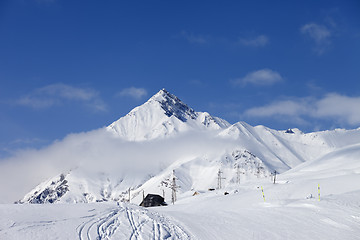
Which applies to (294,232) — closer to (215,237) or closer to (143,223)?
(215,237)

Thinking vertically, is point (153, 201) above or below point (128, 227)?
below

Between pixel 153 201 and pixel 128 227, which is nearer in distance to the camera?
pixel 128 227

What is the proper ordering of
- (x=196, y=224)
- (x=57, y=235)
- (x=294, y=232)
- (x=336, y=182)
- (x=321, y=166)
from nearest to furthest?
(x=57, y=235)
(x=294, y=232)
(x=196, y=224)
(x=336, y=182)
(x=321, y=166)

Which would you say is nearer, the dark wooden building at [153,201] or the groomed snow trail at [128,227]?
the groomed snow trail at [128,227]

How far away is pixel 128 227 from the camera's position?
67.7 ft

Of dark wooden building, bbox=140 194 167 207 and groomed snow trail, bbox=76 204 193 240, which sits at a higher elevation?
groomed snow trail, bbox=76 204 193 240

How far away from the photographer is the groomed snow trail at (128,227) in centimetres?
1885

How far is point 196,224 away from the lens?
2302 cm

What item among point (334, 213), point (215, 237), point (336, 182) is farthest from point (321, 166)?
point (215, 237)

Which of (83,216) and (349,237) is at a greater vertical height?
(83,216)

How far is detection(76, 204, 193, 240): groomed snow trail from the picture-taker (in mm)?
18853

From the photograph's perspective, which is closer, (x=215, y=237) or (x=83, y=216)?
(x=215, y=237)

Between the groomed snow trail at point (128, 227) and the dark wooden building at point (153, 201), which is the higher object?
the groomed snow trail at point (128, 227)

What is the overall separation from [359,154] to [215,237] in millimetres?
121067
